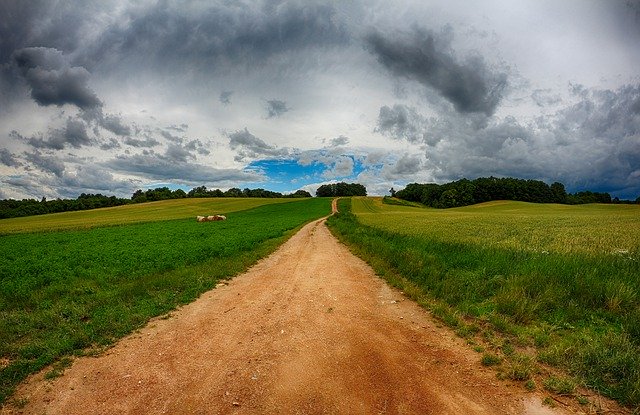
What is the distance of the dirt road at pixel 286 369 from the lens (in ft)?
17.4

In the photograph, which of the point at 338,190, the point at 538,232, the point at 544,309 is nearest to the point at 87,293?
the point at 544,309

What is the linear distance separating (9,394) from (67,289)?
745 cm

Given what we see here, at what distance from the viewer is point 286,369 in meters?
6.29

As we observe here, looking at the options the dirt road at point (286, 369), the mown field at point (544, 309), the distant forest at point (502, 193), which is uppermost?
the distant forest at point (502, 193)

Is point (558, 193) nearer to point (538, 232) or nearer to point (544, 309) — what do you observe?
point (538, 232)

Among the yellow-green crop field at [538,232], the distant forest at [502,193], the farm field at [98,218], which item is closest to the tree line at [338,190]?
the distant forest at [502,193]

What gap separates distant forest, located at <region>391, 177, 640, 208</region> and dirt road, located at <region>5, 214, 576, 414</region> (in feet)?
391

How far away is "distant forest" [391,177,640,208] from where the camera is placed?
12119 cm

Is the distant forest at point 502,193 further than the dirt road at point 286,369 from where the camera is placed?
Yes

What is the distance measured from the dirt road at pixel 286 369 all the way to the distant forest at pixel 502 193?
391ft

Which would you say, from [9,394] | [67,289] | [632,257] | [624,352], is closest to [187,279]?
[67,289]

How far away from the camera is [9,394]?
5730mm

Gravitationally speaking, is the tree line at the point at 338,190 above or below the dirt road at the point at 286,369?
above

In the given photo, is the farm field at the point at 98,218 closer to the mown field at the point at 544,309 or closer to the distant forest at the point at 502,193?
the mown field at the point at 544,309
